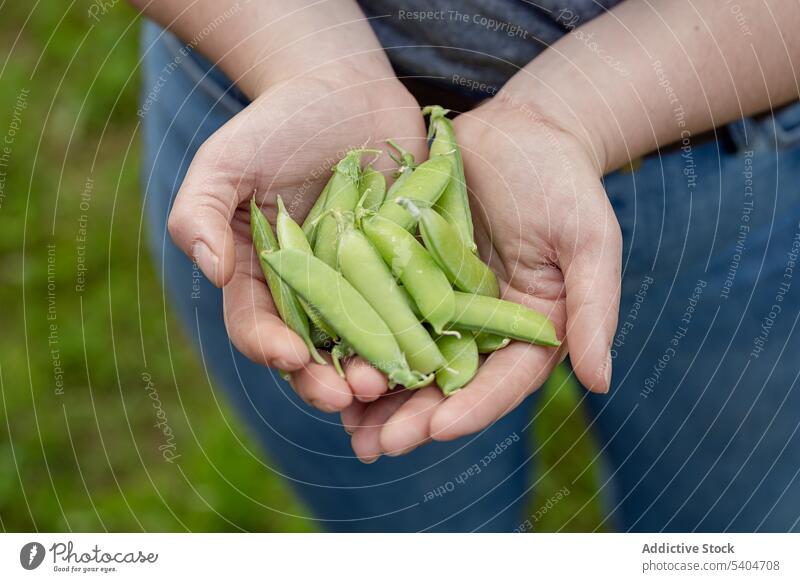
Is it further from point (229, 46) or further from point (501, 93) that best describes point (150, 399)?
point (501, 93)

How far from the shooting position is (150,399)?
290cm

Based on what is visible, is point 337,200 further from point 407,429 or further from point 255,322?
point 407,429

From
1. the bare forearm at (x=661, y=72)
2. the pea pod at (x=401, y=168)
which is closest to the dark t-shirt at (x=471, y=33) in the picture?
the bare forearm at (x=661, y=72)

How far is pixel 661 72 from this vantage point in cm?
164

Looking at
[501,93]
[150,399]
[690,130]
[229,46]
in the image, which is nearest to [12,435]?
[150,399]

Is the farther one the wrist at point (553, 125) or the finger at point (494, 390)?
the wrist at point (553, 125)

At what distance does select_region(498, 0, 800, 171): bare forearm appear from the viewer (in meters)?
1.62

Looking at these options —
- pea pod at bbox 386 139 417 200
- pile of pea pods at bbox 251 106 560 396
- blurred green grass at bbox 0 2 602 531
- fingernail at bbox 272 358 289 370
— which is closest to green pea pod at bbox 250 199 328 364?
pile of pea pods at bbox 251 106 560 396

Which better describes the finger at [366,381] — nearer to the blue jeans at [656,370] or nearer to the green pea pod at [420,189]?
Result: the green pea pod at [420,189]

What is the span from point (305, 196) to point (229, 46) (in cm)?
37

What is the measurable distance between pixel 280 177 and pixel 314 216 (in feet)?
0.35

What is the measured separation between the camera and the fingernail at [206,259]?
53.4 inches

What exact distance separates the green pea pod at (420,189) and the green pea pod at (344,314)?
8.6 inches

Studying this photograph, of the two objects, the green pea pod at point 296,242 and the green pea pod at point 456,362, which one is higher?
the green pea pod at point 296,242
